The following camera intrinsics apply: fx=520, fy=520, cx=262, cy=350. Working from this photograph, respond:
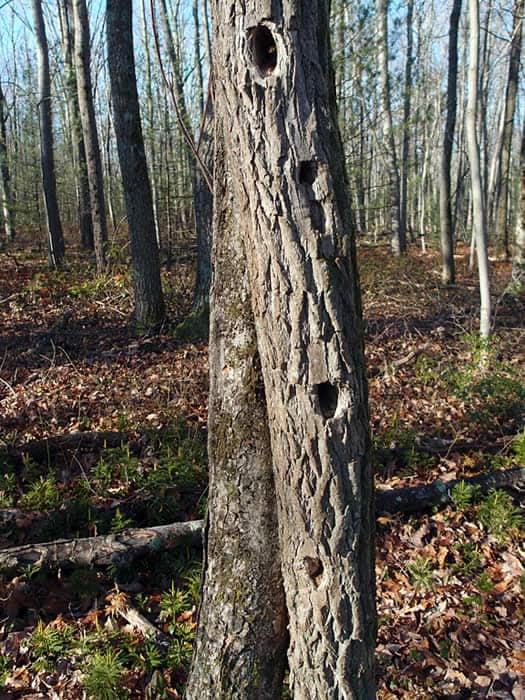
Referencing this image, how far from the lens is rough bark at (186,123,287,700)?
2125 millimetres

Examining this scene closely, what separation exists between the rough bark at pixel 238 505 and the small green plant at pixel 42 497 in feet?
8.07

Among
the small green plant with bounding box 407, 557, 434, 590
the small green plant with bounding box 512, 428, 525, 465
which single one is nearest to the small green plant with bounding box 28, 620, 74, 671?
the small green plant with bounding box 407, 557, 434, 590

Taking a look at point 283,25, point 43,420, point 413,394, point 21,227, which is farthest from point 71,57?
point 283,25

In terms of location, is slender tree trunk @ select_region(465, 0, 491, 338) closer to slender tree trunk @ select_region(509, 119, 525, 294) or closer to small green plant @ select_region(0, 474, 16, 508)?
slender tree trunk @ select_region(509, 119, 525, 294)

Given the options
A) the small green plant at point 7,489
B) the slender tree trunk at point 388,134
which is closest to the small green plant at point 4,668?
the small green plant at point 7,489

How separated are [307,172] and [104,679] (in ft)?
8.80

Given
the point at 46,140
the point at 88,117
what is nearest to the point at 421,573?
the point at 88,117

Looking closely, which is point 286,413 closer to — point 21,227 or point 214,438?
point 214,438

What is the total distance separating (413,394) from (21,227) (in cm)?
1897

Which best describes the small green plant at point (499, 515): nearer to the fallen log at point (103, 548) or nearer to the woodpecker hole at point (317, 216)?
the fallen log at point (103, 548)

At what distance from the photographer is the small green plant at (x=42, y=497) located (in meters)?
4.21

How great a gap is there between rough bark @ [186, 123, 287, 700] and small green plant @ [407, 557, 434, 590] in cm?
161

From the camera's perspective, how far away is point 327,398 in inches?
71.4

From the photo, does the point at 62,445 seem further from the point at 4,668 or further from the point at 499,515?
the point at 499,515
